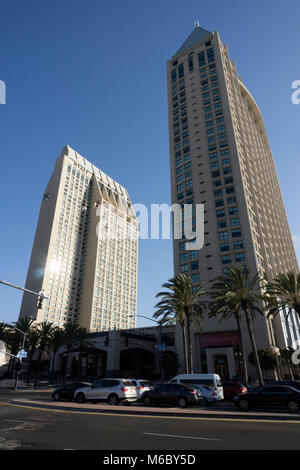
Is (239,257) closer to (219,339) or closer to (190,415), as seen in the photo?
(219,339)

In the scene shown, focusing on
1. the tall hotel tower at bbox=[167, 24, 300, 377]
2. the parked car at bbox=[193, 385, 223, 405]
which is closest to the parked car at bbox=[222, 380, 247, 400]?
the parked car at bbox=[193, 385, 223, 405]

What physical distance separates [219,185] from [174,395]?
177 feet

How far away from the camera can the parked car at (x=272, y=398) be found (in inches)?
616

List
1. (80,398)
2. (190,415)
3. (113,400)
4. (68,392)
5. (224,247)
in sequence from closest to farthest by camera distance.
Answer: (190,415) < (113,400) < (80,398) < (68,392) < (224,247)

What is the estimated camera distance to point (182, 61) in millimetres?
85375

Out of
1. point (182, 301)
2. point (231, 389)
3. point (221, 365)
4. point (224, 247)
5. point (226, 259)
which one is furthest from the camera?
point (224, 247)

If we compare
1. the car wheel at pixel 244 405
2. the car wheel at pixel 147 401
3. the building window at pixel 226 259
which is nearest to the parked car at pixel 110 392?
the car wheel at pixel 147 401

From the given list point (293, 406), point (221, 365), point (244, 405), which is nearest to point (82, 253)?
point (221, 365)

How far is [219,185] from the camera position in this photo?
65.8 metres

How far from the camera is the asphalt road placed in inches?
314

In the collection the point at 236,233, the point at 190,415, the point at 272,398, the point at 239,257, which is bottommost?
the point at 190,415

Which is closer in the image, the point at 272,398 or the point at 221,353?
the point at 272,398
